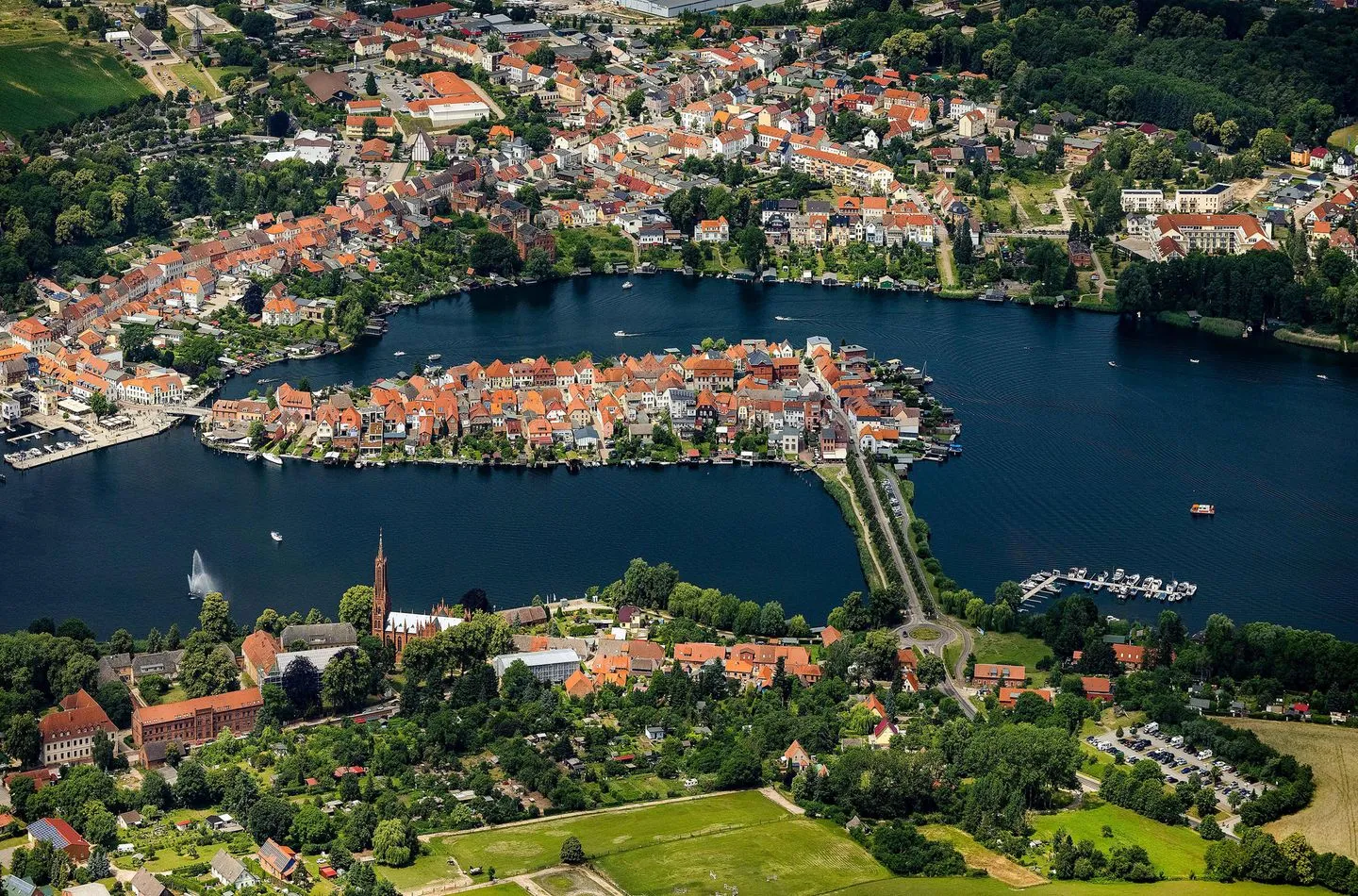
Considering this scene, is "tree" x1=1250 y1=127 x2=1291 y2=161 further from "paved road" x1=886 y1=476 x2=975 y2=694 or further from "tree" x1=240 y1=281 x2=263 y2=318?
"tree" x1=240 y1=281 x2=263 y2=318

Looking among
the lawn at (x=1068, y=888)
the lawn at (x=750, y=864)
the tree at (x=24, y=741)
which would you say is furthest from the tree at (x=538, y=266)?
the lawn at (x=1068, y=888)

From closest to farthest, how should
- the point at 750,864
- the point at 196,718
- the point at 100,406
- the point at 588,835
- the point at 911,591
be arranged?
1. the point at 750,864
2. the point at 588,835
3. the point at 196,718
4. the point at 911,591
5. the point at 100,406

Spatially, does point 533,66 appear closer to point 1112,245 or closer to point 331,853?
point 1112,245

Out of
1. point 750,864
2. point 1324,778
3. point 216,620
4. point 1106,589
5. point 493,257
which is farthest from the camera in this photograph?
point 493,257

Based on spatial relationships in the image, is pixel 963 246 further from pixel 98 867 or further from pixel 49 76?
pixel 98 867

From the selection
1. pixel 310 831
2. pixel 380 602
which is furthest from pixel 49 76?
pixel 310 831
